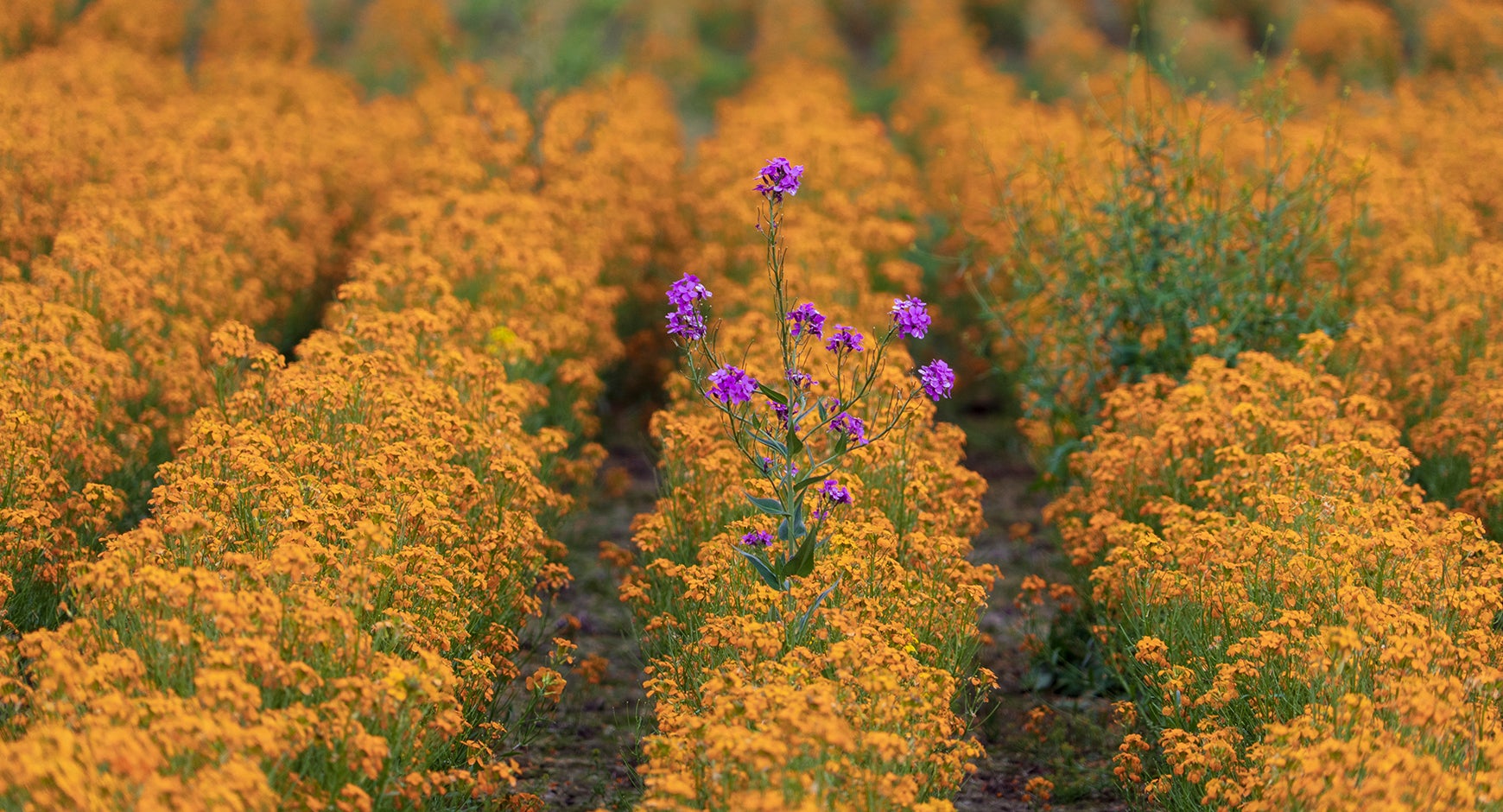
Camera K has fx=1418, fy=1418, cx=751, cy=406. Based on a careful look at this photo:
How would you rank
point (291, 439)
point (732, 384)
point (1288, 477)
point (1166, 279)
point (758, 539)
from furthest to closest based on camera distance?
point (1166, 279)
point (1288, 477)
point (291, 439)
point (758, 539)
point (732, 384)

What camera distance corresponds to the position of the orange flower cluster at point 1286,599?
4.77 m

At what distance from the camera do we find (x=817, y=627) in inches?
227

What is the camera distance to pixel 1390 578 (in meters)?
6.07

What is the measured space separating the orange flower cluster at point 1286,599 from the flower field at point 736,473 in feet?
0.11

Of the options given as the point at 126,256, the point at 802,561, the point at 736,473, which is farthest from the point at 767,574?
the point at 126,256

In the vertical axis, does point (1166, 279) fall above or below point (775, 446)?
above

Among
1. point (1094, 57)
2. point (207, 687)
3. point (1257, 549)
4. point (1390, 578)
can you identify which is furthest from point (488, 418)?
point (1094, 57)

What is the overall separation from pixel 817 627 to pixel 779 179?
1838mm

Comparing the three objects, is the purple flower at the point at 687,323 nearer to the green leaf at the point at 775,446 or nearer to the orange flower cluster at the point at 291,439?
the green leaf at the point at 775,446

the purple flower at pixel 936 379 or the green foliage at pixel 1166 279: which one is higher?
the green foliage at pixel 1166 279

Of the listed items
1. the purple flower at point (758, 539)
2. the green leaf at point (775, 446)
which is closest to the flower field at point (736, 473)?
the purple flower at point (758, 539)

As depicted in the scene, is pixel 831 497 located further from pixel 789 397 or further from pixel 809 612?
pixel 809 612

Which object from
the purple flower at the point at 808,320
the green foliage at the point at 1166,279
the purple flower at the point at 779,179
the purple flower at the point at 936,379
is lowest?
the purple flower at the point at 936,379

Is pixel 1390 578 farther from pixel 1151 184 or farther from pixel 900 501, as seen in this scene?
pixel 1151 184
